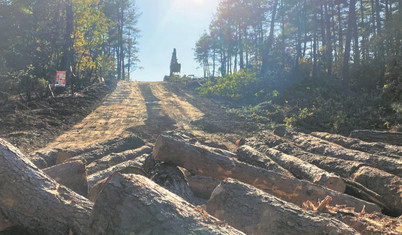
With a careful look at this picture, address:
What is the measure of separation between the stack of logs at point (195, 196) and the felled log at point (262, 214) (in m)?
0.01

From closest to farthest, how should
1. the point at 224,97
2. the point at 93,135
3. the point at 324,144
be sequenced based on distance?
the point at 324,144 < the point at 93,135 < the point at 224,97

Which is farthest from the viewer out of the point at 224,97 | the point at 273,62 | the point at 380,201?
the point at 273,62

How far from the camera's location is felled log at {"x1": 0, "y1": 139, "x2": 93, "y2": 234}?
308cm

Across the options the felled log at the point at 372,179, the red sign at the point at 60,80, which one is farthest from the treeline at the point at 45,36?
the felled log at the point at 372,179

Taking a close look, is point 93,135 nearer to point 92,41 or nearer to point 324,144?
point 324,144

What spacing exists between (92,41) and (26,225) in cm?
2587

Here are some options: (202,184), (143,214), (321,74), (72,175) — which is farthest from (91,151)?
(321,74)

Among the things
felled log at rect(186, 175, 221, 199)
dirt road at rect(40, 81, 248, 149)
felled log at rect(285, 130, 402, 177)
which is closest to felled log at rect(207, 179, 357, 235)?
felled log at rect(186, 175, 221, 199)

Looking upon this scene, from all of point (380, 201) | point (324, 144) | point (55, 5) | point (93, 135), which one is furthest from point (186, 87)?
point (380, 201)

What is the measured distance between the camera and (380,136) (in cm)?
835

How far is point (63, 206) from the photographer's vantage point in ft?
10.3

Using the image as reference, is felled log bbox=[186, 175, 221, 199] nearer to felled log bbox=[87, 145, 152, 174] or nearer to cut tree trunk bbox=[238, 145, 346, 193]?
cut tree trunk bbox=[238, 145, 346, 193]

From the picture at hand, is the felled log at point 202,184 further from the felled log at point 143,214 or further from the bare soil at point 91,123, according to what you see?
the bare soil at point 91,123

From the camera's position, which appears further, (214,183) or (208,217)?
(214,183)
